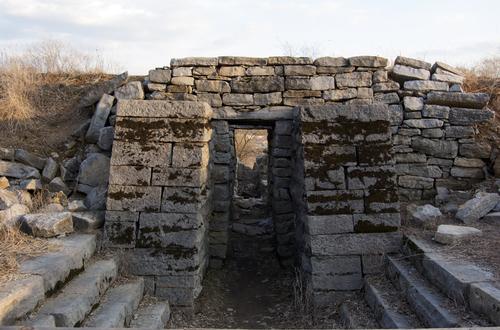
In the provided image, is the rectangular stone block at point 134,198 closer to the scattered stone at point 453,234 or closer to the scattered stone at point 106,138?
the scattered stone at point 106,138

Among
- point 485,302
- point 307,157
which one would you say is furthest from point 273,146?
point 485,302

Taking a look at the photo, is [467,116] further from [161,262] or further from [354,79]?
[161,262]

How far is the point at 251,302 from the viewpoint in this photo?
6082mm

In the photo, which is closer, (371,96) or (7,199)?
(7,199)

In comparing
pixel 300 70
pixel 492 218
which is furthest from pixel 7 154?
pixel 492 218

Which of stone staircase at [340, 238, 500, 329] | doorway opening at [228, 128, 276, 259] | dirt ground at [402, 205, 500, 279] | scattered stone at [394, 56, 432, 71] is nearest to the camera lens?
stone staircase at [340, 238, 500, 329]

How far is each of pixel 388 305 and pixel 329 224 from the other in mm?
1158

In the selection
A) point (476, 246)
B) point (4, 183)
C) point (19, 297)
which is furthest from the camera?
point (4, 183)

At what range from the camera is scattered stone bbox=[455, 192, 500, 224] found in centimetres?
557

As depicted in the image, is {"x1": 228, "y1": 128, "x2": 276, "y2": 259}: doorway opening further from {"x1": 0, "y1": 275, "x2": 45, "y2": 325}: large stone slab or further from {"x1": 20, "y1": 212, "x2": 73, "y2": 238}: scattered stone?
{"x1": 0, "y1": 275, "x2": 45, "y2": 325}: large stone slab

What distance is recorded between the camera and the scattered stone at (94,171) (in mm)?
6445

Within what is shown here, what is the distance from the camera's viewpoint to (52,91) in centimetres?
838

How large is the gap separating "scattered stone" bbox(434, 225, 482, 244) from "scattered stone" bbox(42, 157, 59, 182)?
5.18 metres

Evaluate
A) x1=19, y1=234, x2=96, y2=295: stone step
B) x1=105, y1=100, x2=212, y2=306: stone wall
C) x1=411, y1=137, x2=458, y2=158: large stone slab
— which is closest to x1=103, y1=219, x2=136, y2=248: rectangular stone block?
x1=105, y1=100, x2=212, y2=306: stone wall
